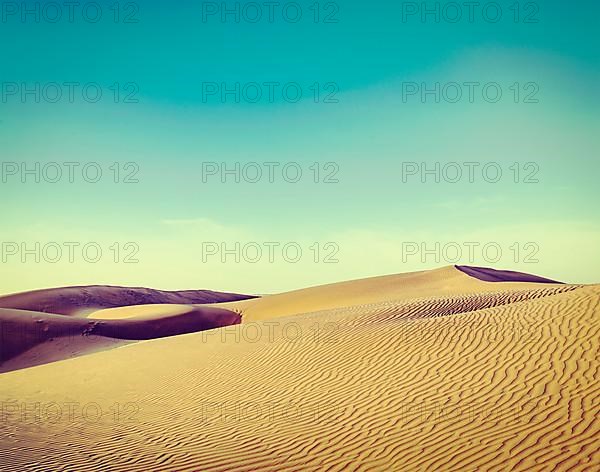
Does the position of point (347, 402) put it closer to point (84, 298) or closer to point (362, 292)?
point (362, 292)

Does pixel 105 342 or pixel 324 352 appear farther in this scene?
pixel 105 342

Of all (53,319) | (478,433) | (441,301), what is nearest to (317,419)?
(478,433)

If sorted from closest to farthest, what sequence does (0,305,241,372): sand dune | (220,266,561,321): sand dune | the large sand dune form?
the large sand dune
(0,305,241,372): sand dune
(220,266,561,321): sand dune

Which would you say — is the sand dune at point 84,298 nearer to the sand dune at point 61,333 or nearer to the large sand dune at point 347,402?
the sand dune at point 61,333

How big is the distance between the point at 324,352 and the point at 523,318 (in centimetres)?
492

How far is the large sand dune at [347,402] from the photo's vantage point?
7.04 meters

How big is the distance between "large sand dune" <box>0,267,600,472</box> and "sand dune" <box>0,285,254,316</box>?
40843mm

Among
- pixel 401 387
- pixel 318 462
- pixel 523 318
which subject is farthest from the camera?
pixel 523 318

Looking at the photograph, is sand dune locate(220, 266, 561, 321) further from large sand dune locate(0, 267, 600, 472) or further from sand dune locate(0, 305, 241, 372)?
large sand dune locate(0, 267, 600, 472)

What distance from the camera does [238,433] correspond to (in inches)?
342

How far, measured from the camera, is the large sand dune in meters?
7.04

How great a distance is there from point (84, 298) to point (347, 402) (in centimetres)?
5754

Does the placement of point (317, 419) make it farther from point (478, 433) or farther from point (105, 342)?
point (105, 342)

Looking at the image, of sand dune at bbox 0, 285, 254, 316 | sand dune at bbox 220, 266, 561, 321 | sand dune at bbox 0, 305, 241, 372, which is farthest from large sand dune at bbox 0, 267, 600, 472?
sand dune at bbox 0, 285, 254, 316
